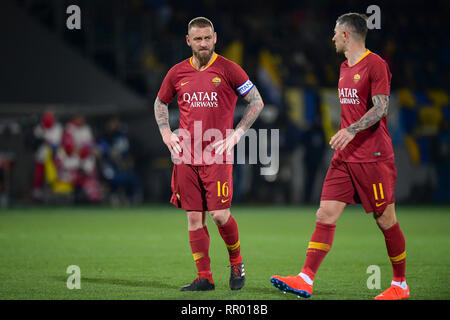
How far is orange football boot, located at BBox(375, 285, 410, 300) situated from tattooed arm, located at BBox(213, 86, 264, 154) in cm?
179

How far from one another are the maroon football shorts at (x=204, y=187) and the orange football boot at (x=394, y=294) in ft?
5.08

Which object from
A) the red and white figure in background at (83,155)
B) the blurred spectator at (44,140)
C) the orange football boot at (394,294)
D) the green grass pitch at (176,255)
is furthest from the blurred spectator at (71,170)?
the orange football boot at (394,294)

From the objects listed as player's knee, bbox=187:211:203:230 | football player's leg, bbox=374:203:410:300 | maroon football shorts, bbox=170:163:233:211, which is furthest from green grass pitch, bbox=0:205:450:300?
maroon football shorts, bbox=170:163:233:211

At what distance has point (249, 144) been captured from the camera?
1944cm

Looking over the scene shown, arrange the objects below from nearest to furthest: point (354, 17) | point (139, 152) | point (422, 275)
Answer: point (354, 17) → point (422, 275) → point (139, 152)

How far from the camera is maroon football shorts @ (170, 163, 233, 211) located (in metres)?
6.54

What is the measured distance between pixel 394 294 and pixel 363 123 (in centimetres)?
144

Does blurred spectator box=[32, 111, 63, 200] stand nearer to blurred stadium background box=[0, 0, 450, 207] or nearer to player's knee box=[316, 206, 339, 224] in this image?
blurred stadium background box=[0, 0, 450, 207]

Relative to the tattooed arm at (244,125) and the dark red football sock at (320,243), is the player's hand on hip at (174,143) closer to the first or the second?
the tattooed arm at (244,125)

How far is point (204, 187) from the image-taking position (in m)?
6.60

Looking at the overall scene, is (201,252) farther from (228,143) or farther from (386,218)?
(386,218)
